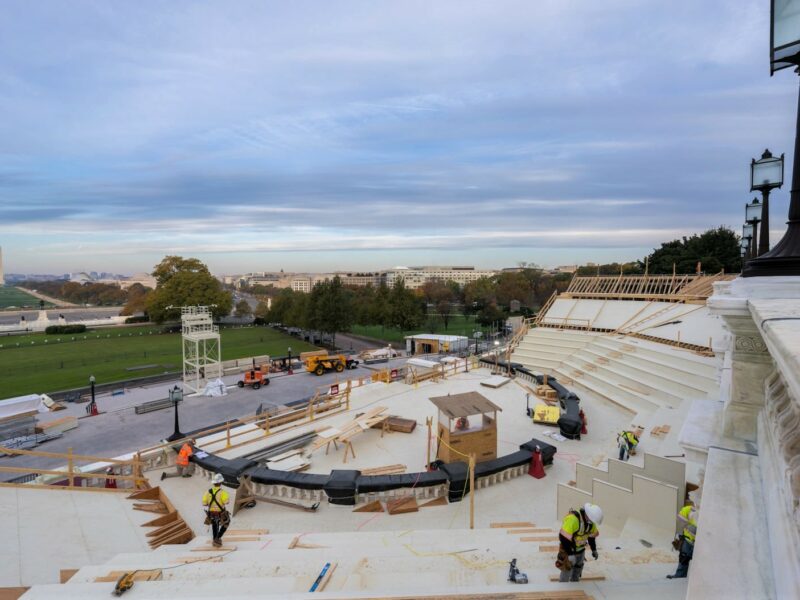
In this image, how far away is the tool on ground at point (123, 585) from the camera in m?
4.57

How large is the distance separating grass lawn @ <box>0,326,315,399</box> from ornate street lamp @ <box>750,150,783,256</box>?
32.0m

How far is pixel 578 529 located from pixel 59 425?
67.4 ft

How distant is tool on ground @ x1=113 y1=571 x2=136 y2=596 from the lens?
4.57 m

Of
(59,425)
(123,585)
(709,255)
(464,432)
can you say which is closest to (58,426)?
(59,425)

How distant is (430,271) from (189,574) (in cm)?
19386

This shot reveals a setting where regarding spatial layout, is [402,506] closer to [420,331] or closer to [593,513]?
[593,513]

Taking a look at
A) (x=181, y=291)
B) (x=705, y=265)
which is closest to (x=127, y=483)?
(x=181, y=291)

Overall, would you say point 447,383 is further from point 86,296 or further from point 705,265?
point 86,296

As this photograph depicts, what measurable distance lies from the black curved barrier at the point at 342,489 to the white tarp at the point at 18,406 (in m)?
16.0

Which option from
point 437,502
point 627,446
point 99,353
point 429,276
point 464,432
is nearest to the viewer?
point 437,502

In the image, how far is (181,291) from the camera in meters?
48.1

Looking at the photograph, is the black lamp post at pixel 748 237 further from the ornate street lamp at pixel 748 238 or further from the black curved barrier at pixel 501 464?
the black curved barrier at pixel 501 464

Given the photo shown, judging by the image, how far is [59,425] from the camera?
16844 millimetres

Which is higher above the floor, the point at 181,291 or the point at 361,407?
the point at 181,291
